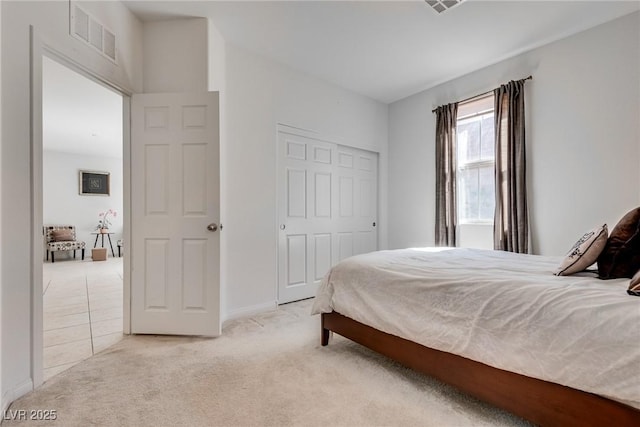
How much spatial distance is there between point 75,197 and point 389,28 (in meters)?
8.29

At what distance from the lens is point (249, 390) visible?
1755 millimetres

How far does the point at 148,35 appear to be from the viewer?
2742 millimetres

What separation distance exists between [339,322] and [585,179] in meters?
2.62

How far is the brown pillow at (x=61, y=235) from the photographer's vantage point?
6.86m

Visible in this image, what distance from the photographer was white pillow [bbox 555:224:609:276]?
60.7 inches

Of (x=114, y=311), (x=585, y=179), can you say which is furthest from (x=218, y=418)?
(x=585, y=179)

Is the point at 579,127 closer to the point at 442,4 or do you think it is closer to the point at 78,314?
the point at 442,4

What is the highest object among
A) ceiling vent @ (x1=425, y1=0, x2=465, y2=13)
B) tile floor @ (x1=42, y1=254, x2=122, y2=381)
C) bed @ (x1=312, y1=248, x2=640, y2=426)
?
ceiling vent @ (x1=425, y1=0, x2=465, y2=13)

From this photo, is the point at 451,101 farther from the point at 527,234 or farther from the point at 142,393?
the point at 142,393

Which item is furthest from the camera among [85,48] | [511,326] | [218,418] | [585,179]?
[585,179]

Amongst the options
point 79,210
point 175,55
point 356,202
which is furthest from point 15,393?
point 79,210

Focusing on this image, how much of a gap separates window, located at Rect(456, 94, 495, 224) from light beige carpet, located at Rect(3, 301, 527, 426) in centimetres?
232

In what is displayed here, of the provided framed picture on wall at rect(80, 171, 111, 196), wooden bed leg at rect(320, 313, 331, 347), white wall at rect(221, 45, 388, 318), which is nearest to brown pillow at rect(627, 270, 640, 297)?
wooden bed leg at rect(320, 313, 331, 347)

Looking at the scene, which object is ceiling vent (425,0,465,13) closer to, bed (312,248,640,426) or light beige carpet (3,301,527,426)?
bed (312,248,640,426)
